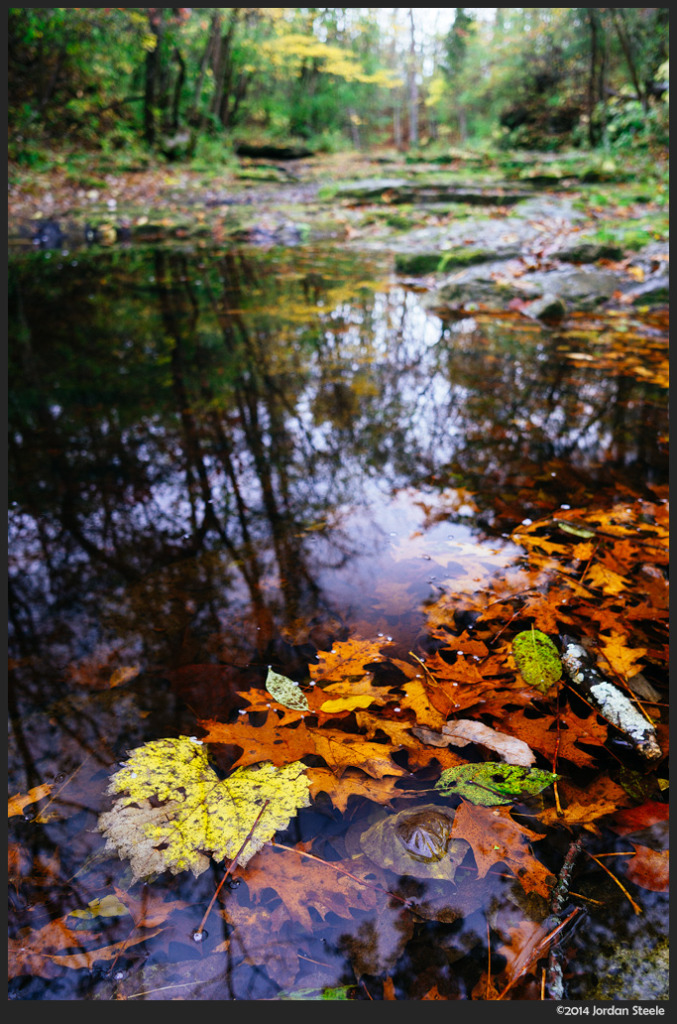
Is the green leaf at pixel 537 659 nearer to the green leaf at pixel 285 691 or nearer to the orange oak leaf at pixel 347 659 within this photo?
the orange oak leaf at pixel 347 659

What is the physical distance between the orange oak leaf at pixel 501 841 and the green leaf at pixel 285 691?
0.55 metres

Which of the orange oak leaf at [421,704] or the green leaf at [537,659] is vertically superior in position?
the green leaf at [537,659]

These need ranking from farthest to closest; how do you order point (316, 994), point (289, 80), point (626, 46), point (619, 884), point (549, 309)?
point (289, 80) → point (626, 46) → point (549, 309) → point (619, 884) → point (316, 994)

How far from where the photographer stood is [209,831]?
51.5 inches

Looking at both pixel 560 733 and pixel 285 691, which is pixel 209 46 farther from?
pixel 560 733

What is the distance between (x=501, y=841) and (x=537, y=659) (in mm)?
625

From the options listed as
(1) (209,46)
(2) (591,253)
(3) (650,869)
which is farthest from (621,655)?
(1) (209,46)

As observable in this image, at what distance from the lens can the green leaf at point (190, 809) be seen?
50.0 inches

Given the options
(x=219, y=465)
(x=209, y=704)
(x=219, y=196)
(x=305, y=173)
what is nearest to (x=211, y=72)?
(x=305, y=173)

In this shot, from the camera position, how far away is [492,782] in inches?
54.5

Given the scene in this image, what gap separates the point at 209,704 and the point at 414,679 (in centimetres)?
67

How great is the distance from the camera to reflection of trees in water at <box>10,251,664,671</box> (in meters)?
2.28

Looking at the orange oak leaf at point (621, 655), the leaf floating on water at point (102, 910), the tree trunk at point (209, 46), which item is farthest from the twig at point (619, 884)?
the tree trunk at point (209, 46)

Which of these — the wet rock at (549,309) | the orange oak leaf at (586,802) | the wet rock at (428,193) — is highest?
the wet rock at (428,193)
